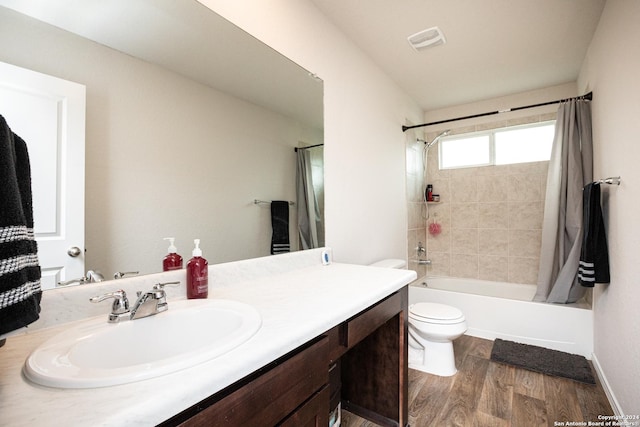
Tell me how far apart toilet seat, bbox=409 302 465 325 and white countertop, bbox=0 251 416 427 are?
87 centimetres

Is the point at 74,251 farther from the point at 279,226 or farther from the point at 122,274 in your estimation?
the point at 279,226

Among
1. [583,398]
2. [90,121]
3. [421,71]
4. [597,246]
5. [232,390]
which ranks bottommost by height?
[583,398]

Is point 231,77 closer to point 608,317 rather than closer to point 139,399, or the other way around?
point 139,399

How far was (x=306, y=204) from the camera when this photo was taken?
173 centimetres

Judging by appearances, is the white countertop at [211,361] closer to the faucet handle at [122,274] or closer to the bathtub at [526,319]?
the faucet handle at [122,274]

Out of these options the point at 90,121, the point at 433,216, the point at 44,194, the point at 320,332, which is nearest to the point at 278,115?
the point at 90,121

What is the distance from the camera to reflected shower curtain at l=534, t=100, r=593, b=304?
7.72 feet

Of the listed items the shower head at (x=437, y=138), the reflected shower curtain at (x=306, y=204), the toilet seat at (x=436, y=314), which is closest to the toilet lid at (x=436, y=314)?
the toilet seat at (x=436, y=314)

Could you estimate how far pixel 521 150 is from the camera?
3.14 metres

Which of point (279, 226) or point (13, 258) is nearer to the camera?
point (13, 258)

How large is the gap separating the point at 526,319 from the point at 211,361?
2.73 metres

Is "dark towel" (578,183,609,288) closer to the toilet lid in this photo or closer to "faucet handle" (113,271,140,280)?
the toilet lid

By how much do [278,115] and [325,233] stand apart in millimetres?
753

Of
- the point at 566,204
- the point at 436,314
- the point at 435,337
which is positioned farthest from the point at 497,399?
the point at 566,204
